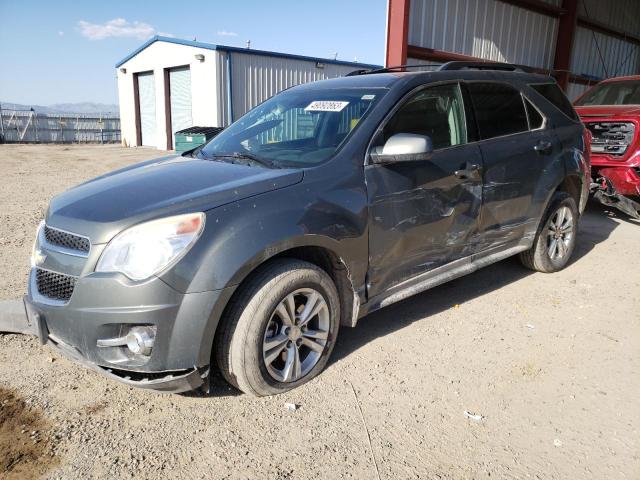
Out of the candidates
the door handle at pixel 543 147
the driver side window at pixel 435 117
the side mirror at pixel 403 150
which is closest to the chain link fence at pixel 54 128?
the driver side window at pixel 435 117

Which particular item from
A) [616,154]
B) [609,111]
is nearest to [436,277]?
[616,154]

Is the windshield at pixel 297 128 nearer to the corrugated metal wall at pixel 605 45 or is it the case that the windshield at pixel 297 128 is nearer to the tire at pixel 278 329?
the tire at pixel 278 329

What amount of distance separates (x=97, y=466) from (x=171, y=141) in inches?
766

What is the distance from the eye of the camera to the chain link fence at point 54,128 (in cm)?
2638

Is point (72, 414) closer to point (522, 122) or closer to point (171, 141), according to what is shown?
point (522, 122)

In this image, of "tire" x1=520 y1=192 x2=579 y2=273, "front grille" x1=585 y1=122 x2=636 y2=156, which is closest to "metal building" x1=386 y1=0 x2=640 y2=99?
"front grille" x1=585 y1=122 x2=636 y2=156

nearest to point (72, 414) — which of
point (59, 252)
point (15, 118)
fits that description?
point (59, 252)

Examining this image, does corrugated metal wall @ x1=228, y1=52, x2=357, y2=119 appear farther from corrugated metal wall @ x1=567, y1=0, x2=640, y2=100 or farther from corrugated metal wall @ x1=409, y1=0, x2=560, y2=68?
corrugated metal wall @ x1=567, y1=0, x2=640, y2=100

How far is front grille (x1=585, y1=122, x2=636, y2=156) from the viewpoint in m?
7.02

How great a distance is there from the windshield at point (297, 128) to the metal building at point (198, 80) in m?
13.4

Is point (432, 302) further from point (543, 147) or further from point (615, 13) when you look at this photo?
point (615, 13)

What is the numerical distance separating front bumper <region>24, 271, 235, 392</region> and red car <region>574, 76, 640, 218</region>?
20.6 feet

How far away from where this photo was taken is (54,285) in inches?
103

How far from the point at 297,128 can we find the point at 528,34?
12.8 m
